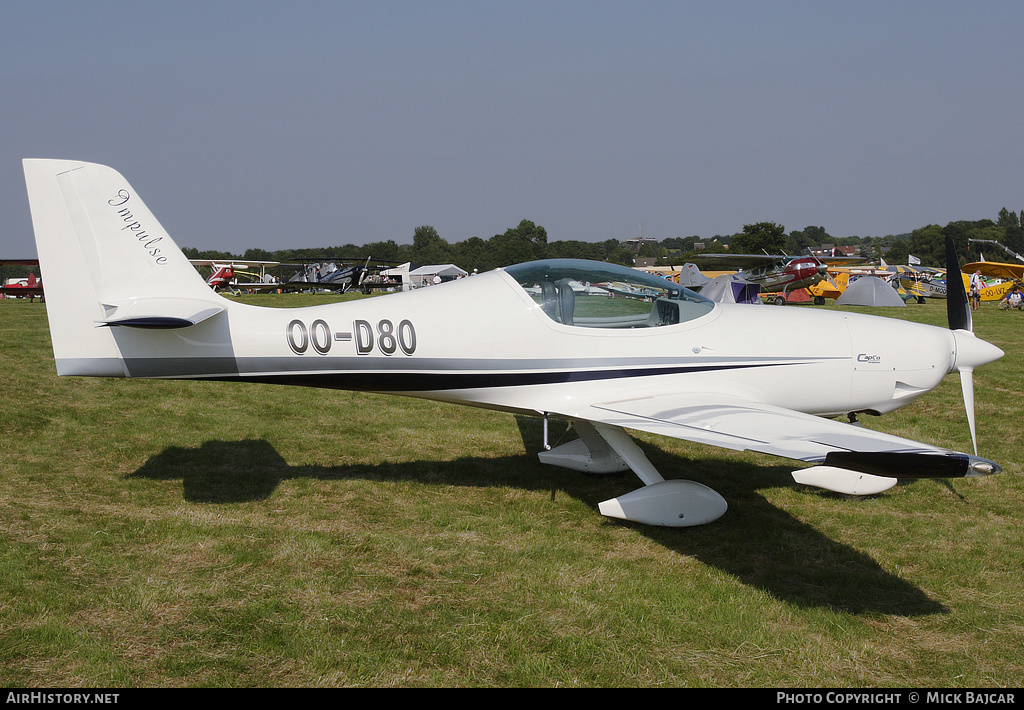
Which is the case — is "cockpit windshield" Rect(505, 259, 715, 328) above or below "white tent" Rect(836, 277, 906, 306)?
above

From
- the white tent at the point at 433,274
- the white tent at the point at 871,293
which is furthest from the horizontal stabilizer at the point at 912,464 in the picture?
the white tent at the point at 433,274

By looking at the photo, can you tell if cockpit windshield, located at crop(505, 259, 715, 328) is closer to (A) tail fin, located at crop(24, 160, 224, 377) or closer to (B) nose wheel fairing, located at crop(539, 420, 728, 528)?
(B) nose wheel fairing, located at crop(539, 420, 728, 528)

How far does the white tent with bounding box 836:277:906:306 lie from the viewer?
89.4 feet

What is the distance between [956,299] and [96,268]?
23.2 ft

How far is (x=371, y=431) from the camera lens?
8148 millimetres

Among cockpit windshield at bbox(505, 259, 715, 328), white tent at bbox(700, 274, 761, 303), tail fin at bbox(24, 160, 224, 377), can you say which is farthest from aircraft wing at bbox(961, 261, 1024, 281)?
tail fin at bbox(24, 160, 224, 377)

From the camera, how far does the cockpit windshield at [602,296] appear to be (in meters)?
5.52

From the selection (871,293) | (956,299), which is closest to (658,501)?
(956,299)

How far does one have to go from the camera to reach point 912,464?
3.26 metres

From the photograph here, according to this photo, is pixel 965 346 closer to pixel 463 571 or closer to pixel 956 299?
pixel 956 299

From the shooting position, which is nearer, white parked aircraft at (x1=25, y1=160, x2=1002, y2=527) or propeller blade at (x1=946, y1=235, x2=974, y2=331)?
white parked aircraft at (x1=25, y1=160, x2=1002, y2=527)

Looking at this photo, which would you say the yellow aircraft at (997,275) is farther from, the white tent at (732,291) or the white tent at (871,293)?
the white tent at (732,291)

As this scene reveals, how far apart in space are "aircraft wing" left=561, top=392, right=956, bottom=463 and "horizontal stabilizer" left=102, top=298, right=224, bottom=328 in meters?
2.80
